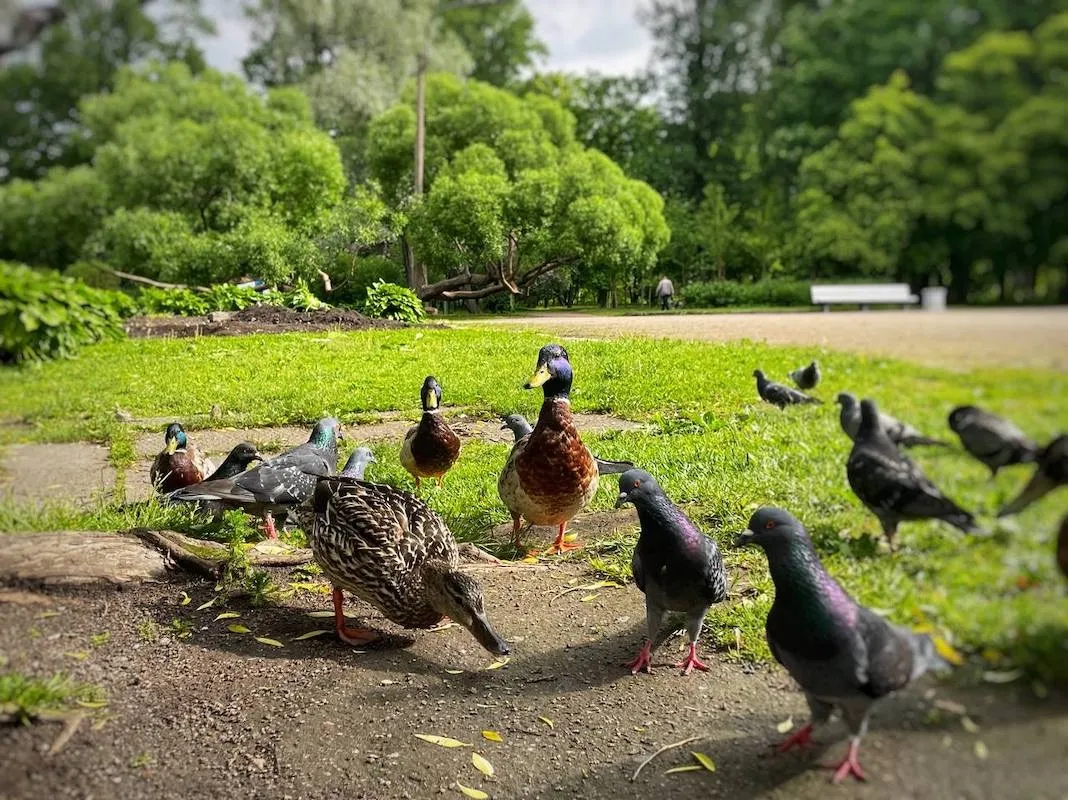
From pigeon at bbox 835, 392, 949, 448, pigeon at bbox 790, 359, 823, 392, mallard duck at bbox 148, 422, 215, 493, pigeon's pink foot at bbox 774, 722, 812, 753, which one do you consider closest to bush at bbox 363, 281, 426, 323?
mallard duck at bbox 148, 422, 215, 493

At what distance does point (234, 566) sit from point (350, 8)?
7.86ft

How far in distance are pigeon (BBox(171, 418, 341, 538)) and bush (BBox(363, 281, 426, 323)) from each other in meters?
0.67

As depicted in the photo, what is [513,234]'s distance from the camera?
10.4 feet

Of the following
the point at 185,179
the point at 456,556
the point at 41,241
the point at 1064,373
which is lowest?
the point at 456,556

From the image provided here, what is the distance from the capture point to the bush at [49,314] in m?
2.57

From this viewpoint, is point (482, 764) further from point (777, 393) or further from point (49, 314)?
point (49, 314)

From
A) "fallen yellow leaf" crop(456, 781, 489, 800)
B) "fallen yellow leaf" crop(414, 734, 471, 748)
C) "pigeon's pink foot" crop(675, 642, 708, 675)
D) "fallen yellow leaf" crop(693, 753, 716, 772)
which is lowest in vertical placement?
"fallen yellow leaf" crop(456, 781, 489, 800)

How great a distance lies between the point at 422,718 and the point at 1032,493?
2.02 m

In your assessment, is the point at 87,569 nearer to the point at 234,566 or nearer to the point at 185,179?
the point at 234,566

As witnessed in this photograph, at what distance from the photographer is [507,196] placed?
3215 millimetres

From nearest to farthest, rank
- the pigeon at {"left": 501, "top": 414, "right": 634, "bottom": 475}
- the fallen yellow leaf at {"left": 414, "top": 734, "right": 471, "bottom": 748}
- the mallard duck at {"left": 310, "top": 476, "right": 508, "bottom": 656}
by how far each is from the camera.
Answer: the fallen yellow leaf at {"left": 414, "top": 734, "right": 471, "bottom": 748} → the mallard duck at {"left": 310, "top": 476, "right": 508, "bottom": 656} → the pigeon at {"left": 501, "top": 414, "right": 634, "bottom": 475}

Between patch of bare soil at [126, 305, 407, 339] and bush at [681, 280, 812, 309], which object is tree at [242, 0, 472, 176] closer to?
patch of bare soil at [126, 305, 407, 339]

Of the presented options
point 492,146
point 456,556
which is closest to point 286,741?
point 456,556

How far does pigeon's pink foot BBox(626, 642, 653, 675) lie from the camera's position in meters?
3.03
